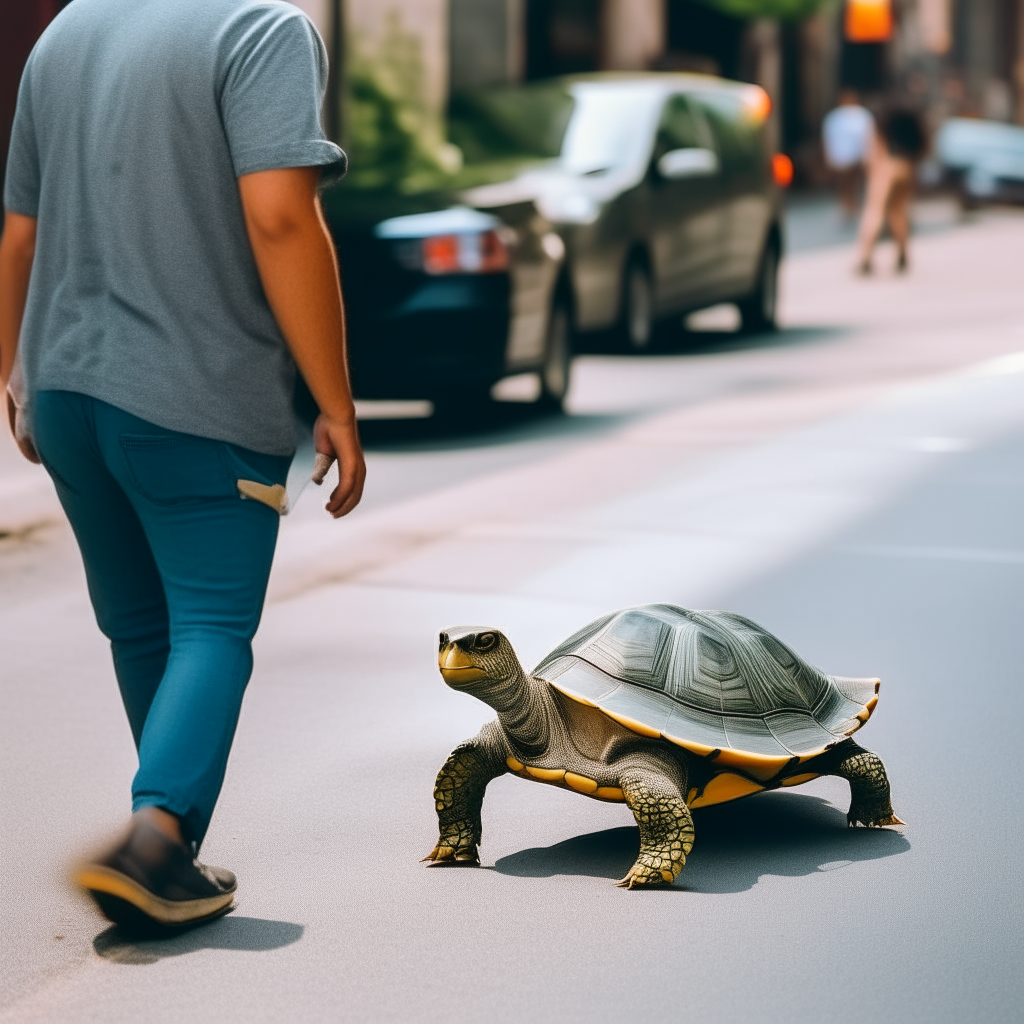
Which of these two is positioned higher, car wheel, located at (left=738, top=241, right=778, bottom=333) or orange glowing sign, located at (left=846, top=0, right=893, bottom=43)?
car wheel, located at (left=738, top=241, right=778, bottom=333)

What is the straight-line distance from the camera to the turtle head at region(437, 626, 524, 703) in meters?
4.18

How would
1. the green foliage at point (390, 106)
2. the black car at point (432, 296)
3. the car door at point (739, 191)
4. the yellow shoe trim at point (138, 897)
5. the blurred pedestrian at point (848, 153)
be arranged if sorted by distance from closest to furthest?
1. the yellow shoe trim at point (138, 897)
2. the black car at point (432, 296)
3. the car door at point (739, 191)
4. the green foliage at point (390, 106)
5. the blurred pedestrian at point (848, 153)

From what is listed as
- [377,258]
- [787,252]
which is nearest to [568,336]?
[377,258]

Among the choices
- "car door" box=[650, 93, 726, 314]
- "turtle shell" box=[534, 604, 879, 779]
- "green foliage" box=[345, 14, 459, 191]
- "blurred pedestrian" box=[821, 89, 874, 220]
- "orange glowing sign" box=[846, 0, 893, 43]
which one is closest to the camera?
"turtle shell" box=[534, 604, 879, 779]

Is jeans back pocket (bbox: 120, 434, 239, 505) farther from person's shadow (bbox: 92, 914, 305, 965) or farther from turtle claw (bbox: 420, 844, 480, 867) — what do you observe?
turtle claw (bbox: 420, 844, 480, 867)

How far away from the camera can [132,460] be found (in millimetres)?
3885

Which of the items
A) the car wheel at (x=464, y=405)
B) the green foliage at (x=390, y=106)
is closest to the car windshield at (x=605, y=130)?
the car wheel at (x=464, y=405)

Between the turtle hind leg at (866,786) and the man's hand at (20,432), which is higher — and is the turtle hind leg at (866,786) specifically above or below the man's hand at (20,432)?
below

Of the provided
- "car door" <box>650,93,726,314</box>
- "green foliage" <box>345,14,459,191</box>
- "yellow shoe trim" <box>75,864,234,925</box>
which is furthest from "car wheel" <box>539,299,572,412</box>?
"green foliage" <box>345,14,459,191</box>

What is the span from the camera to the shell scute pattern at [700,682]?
4418 millimetres

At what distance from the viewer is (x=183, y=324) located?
3873 mm

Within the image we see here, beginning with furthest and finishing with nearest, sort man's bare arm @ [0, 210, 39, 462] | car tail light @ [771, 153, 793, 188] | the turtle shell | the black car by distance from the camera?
car tail light @ [771, 153, 793, 188] < the black car < the turtle shell < man's bare arm @ [0, 210, 39, 462]

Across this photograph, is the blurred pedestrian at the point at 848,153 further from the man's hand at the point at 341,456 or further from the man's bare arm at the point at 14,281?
the man's hand at the point at 341,456

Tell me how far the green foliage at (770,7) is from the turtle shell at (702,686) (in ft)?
111
